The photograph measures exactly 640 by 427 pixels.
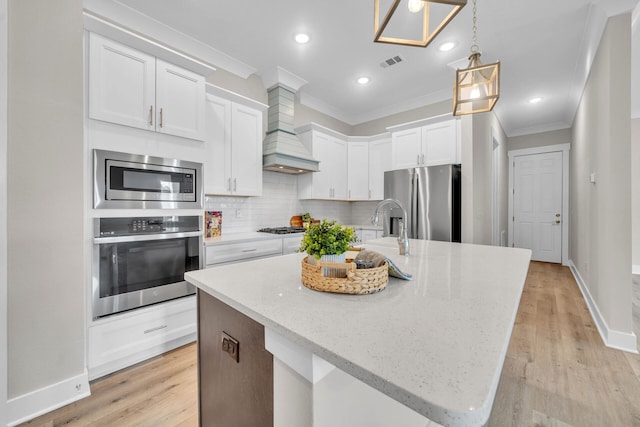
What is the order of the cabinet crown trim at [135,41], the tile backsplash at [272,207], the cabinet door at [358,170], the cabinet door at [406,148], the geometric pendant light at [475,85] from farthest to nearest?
the cabinet door at [358,170] → the cabinet door at [406,148] → the tile backsplash at [272,207] → the cabinet crown trim at [135,41] → the geometric pendant light at [475,85]

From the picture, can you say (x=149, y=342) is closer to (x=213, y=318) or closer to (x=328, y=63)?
(x=213, y=318)

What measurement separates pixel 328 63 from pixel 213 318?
3049 mm

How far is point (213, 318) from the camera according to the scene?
1.13 metres

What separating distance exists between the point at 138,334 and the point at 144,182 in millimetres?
1156

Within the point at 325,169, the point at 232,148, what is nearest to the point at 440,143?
the point at 325,169

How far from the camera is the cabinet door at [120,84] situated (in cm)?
187

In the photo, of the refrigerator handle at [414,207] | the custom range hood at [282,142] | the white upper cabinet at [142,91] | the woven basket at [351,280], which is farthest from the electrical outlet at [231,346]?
the refrigerator handle at [414,207]

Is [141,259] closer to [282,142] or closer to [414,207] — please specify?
[282,142]

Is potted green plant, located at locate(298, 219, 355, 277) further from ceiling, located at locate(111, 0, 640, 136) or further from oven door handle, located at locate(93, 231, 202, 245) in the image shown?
ceiling, located at locate(111, 0, 640, 136)

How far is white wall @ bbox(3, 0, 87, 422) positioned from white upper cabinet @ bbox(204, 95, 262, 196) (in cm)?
111

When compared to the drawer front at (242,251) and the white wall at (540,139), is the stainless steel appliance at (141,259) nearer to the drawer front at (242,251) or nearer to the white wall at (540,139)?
the drawer front at (242,251)

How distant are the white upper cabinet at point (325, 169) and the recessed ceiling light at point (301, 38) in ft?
4.23

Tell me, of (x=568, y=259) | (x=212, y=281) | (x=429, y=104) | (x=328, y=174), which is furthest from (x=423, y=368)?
(x=568, y=259)

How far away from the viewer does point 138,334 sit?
2043 mm
